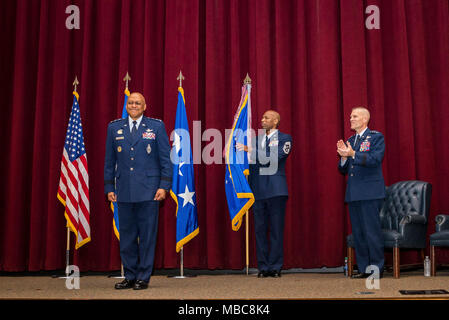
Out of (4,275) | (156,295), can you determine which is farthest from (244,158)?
(4,275)

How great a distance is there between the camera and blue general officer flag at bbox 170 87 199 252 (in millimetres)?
5219

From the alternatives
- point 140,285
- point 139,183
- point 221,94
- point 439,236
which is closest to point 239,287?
point 140,285

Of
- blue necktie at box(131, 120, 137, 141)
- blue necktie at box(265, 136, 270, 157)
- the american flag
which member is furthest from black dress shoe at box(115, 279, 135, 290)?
blue necktie at box(265, 136, 270, 157)

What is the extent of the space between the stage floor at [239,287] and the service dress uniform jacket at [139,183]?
302 mm

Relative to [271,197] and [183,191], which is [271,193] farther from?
[183,191]

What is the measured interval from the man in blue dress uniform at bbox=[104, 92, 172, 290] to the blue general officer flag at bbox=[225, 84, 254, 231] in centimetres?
132

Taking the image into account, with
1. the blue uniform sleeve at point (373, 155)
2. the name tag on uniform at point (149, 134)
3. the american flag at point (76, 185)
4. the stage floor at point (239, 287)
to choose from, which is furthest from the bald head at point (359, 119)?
the american flag at point (76, 185)

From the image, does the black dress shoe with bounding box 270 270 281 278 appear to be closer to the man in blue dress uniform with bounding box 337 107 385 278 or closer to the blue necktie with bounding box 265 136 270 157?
the man in blue dress uniform with bounding box 337 107 385 278

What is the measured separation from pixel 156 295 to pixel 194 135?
2.54 meters

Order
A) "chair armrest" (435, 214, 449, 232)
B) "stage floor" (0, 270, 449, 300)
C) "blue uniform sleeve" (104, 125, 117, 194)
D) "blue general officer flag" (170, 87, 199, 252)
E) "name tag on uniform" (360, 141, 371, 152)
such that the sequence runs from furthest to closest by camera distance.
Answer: "blue general officer flag" (170, 87, 199, 252), "chair armrest" (435, 214, 449, 232), "name tag on uniform" (360, 141, 371, 152), "blue uniform sleeve" (104, 125, 117, 194), "stage floor" (0, 270, 449, 300)

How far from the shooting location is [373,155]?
174 inches

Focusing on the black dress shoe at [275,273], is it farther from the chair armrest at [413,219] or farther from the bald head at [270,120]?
the bald head at [270,120]

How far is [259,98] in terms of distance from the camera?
5746mm
